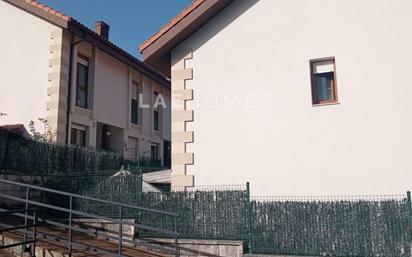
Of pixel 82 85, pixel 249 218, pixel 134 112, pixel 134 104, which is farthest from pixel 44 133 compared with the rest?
pixel 249 218

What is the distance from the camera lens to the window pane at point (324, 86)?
30.6ft

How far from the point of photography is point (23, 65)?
591 inches

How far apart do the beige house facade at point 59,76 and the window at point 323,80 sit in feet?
29.2

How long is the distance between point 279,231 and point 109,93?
11.9 metres

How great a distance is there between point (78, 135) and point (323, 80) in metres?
10.2

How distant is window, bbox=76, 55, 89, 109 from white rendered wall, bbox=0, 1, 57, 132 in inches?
66.5

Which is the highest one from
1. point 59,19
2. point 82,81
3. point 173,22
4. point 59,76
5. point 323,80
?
point 59,19

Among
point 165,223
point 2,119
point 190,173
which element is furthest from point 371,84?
point 2,119

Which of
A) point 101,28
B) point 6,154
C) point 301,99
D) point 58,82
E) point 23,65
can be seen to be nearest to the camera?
point 301,99

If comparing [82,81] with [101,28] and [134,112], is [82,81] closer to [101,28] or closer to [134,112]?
[134,112]

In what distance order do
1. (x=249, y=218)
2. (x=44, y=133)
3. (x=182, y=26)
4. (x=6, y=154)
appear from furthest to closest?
1. (x=44, y=133)
2. (x=6, y=154)
3. (x=182, y=26)
4. (x=249, y=218)

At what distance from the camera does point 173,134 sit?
10.2 m

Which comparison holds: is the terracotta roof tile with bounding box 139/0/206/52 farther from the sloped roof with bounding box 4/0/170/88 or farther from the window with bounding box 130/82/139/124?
the window with bounding box 130/82/139/124

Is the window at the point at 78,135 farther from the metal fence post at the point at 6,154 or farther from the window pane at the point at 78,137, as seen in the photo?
the metal fence post at the point at 6,154
